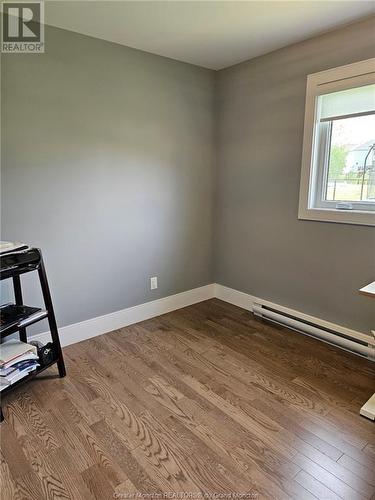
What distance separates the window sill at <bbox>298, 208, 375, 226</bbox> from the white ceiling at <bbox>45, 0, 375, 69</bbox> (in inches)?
49.8

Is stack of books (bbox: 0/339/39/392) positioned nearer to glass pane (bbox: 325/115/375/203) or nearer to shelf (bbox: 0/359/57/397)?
shelf (bbox: 0/359/57/397)

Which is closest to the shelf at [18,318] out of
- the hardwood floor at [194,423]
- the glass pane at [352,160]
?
the hardwood floor at [194,423]

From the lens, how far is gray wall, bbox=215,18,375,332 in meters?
2.37

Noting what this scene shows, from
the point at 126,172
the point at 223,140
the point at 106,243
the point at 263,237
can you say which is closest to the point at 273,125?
the point at 223,140

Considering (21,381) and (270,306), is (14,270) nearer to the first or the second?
(21,381)

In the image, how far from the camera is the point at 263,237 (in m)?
3.00

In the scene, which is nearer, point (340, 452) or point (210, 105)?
point (340, 452)

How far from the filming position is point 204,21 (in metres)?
2.14

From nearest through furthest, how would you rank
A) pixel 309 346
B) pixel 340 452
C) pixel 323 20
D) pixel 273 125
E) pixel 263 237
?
pixel 340 452 → pixel 323 20 → pixel 309 346 → pixel 273 125 → pixel 263 237

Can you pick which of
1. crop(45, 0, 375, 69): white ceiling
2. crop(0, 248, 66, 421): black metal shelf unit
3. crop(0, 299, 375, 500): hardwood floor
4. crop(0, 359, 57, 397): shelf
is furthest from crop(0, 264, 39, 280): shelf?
crop(45, 0, 375, 69): white ceiling

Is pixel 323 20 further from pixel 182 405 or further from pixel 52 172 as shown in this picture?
pixel 182 405

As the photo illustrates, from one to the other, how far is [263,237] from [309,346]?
1021 mm

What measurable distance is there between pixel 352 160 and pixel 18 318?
2.50 m

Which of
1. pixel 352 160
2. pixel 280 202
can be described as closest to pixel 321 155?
pixel 352 160
